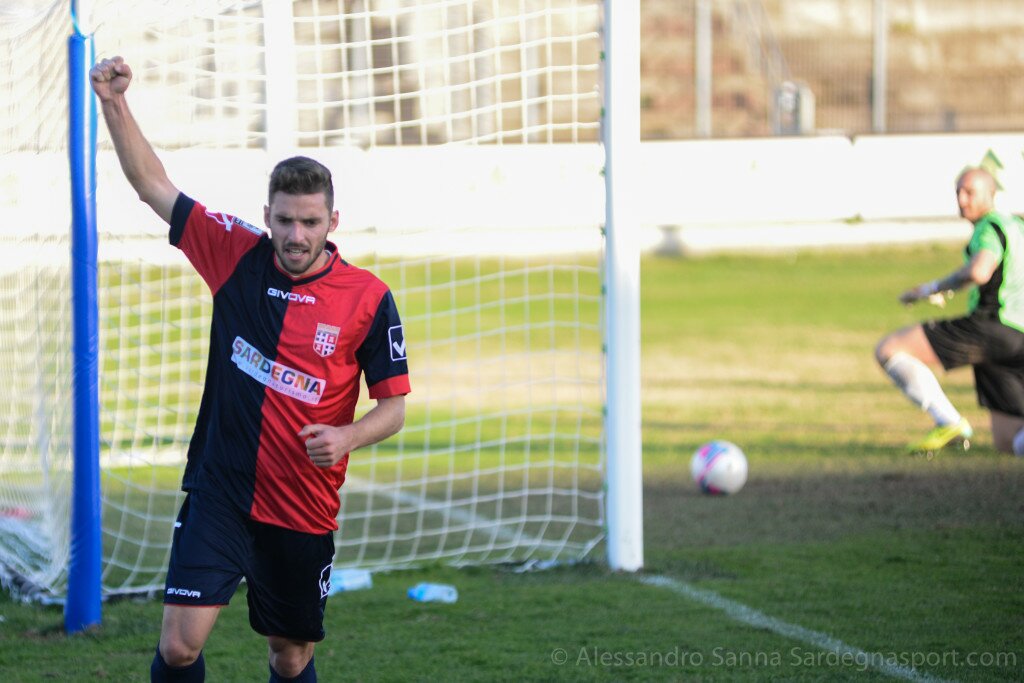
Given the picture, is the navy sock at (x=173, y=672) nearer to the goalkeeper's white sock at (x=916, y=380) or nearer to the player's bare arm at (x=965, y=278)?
the player's bare arm at (x=965, y=278)

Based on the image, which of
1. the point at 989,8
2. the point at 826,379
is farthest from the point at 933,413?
the point at 989,8

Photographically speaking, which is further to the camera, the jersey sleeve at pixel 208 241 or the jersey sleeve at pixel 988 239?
the jersey sleeve at pixel 988 239

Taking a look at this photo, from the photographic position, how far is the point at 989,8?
79.9ft

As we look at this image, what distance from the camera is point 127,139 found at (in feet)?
13.0

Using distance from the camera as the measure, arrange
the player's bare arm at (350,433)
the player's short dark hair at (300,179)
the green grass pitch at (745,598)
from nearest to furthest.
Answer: the player's bare arm at (350,433) < the player's short dark hair at (300,179) < the green grass pitch at (745,598)

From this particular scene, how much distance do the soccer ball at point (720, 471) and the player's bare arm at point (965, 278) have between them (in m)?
1.43

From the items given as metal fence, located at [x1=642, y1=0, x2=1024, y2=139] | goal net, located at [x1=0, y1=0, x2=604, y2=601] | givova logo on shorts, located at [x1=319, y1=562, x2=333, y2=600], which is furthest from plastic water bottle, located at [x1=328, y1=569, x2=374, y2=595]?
metal fence, located at [x1=642, y1=0, x2=1024, y2=139]

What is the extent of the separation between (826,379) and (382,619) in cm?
760

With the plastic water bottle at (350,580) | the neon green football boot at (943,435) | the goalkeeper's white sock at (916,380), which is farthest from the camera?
the neon green football boot at (943,435)

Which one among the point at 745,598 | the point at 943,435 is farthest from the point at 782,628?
the point at 943,435

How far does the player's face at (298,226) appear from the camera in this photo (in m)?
3.75

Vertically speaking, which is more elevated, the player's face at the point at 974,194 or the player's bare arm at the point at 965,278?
the player's face at the point at 974,194

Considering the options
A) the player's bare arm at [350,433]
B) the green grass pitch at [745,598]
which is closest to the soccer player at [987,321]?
the green grass pitch at [745,598]

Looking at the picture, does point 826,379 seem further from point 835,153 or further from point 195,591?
point 195,591
